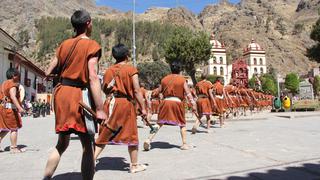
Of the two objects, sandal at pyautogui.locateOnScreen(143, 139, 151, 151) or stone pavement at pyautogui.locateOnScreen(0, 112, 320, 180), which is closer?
stone pavement at pyautogui.locateOnScreen(0, 112, 320, 180)

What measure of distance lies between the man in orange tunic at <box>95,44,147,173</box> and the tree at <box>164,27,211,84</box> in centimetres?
5345

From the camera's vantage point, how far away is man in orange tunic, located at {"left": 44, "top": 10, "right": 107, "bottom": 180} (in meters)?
4.29

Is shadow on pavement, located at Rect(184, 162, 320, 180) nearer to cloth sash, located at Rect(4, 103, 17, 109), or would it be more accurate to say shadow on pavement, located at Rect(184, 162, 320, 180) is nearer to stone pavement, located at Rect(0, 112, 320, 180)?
stone pavement, located at Rect(0, 112, 320, 180)

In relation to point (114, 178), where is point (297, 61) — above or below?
above

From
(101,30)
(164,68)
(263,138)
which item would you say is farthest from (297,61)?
(263,138)

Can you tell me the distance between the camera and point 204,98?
12531 mm

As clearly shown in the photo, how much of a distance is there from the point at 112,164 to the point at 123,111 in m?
1.24

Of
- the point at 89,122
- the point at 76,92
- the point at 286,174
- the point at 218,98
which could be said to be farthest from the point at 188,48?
the point at 89,122

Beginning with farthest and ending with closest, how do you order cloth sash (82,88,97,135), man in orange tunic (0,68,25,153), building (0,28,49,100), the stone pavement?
building (0,28,49,100) < man in orange tunic (0,68,25,153) < the stone pavement < cloth sash (82,88,97,135)

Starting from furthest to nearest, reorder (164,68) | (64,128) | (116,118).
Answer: (164,68) < (116,118) < (64,128)

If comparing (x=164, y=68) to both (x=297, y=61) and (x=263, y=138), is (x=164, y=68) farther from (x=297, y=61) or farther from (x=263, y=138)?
(x=297, y=61)

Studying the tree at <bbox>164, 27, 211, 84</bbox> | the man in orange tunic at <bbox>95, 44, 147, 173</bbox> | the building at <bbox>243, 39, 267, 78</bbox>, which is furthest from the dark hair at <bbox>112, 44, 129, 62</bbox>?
the building at <bbox>243, 39, 267, 78</bbox>

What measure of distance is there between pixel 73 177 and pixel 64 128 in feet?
5.60

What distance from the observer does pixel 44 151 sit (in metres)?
9.07
